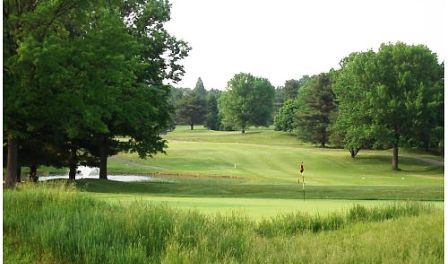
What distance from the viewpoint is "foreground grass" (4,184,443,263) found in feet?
26.8

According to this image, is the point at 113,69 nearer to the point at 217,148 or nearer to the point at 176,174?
the point at 176,174

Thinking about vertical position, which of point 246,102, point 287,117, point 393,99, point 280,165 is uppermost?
point 246,102

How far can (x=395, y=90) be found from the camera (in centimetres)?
5012

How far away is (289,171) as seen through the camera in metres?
47.1

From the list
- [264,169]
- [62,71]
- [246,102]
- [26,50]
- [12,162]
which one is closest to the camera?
[26,50]

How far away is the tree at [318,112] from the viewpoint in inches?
2574

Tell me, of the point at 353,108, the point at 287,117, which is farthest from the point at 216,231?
the point at 287,117

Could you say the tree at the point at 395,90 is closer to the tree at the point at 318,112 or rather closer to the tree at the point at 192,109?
the tree at the point at 318,112

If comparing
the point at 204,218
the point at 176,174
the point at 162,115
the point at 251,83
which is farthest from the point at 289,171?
the point at 251,83

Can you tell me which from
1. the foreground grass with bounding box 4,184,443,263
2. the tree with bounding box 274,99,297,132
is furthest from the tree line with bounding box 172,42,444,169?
the foreground grass with bounding box 4,184,443,263

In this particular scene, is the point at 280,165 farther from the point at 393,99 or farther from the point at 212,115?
the point at 212,115

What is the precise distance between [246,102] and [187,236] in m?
88.0

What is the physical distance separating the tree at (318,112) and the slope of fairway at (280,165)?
6804 mm

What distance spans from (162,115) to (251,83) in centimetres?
7106
